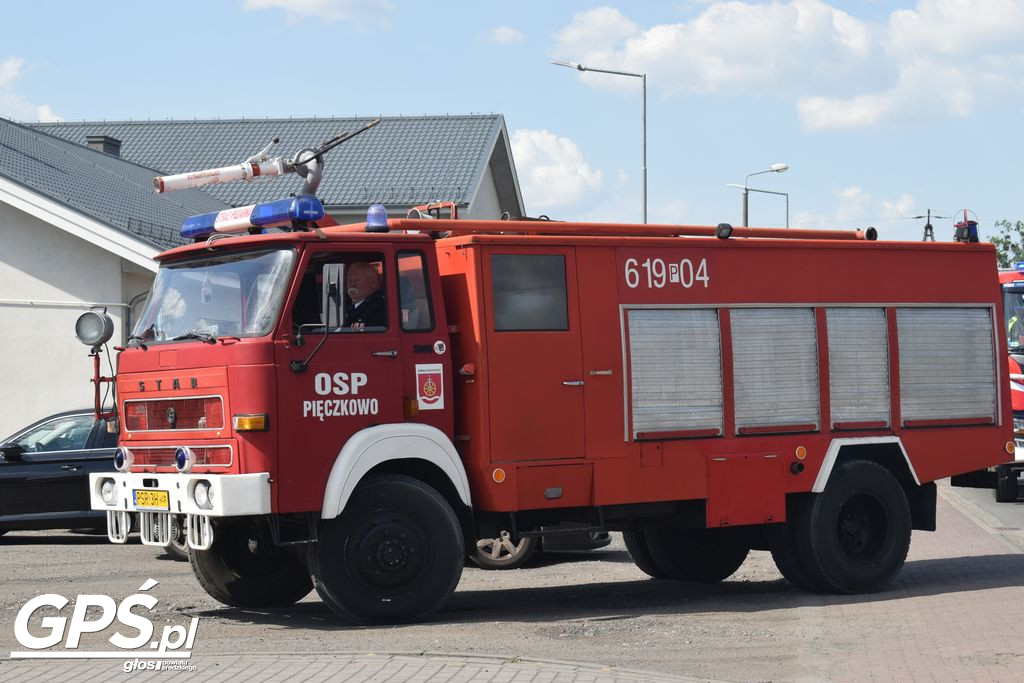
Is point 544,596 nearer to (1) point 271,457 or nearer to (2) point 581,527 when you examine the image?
(2) point 581,527

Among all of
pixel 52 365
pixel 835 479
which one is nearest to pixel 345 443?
pixel 835 479

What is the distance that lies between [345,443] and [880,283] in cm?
511

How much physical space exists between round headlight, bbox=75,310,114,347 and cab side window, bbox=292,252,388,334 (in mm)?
1805

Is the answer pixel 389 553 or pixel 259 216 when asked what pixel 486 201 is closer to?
pixel 259 216

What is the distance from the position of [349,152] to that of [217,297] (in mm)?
33255

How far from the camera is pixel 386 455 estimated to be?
10508mm

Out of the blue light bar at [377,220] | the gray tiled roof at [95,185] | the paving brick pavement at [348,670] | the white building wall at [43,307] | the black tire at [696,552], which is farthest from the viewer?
the gray tiled roof at [95,185]

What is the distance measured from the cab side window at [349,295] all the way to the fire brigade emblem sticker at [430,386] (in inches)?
16.7

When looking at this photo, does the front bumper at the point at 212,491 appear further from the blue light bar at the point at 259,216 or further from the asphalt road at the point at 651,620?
the blue light bar at the point at 259,216

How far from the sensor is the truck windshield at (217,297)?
10.4 meters

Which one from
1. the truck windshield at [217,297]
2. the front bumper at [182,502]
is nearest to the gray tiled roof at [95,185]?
the truck windshield at [217,297]

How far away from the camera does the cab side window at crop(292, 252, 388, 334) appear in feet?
34.1

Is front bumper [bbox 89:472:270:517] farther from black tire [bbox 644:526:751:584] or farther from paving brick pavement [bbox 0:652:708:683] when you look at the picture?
black tire [bbox 644:526:751:584]

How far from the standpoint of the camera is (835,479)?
12.5 m
